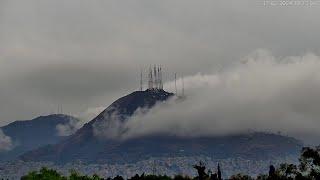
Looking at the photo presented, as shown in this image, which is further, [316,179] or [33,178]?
[33,178]

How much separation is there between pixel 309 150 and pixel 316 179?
716cm

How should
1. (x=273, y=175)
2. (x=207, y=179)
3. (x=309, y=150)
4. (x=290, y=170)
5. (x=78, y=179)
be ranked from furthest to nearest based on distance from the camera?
1. (x=78, y=179)
2. (x=207, y=179)
3. (x=273, y=175)
4. (x=290, y=170)
5. (x=309, y=150)

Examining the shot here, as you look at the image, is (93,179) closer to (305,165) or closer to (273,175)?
(273,175)

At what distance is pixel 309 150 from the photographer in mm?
119312

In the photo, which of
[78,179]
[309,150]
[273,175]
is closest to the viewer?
[309,150]

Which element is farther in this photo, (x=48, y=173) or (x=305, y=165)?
(x=48, y=173)

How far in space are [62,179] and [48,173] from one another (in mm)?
5536

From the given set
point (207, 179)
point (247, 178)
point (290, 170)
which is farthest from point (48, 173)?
point (290, 170)

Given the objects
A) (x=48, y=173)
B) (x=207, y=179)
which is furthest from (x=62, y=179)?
(x=207, y=179)

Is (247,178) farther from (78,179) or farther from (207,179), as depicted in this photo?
(78,179)

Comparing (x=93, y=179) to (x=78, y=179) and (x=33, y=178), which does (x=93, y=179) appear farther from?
(x=33, y=178)

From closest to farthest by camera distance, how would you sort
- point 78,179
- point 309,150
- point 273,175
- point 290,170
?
point 309,150 → point 290,170 → point 273,175 → point 78,179

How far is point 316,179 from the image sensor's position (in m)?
122

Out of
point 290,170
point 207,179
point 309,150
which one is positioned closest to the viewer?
point 309,150
